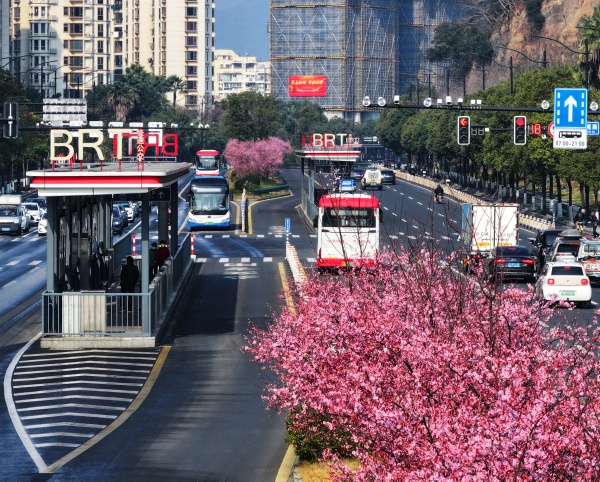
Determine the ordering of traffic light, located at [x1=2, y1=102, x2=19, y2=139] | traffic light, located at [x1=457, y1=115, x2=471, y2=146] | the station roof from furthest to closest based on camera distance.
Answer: traffic light, located at [x1=457, y1=115, x2=471, y2=146]
traffic light, located at [x1=2, y1=102, x2=19, y2=139]
the station roof

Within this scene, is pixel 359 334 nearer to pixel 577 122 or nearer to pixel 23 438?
pixel 23 438

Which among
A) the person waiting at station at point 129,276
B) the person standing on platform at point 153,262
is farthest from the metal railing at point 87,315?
the person standing on platform at point 153,262

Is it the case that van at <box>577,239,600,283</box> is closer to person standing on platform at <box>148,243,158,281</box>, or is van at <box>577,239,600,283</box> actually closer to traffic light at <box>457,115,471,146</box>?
traffic light at <box>457,115,471,146</box>

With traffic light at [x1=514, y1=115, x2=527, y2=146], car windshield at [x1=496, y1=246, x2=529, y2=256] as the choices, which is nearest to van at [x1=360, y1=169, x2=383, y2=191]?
car windshield at [x1=496, y1=246, x2=529, y2=256]

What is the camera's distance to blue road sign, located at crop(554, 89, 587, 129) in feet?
140

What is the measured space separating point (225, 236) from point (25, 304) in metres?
37.0

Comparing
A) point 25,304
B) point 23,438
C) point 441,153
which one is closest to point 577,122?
point 25,304

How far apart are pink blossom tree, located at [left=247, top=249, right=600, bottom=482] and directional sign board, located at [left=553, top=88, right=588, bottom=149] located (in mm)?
22240

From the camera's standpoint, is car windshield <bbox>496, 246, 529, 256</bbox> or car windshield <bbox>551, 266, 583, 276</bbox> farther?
car windshield <bbox>496, 246, 529, 256</bbox>

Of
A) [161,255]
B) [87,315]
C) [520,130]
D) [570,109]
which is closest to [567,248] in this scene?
[520,130]

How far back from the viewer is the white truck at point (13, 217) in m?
79.8

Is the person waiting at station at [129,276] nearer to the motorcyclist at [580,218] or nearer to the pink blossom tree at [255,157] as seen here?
the motorcyclist at [580,218]

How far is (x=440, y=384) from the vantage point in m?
14.5

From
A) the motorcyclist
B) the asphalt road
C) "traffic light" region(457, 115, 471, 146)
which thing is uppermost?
"traffic light" region(457, 115, 471, 146)
